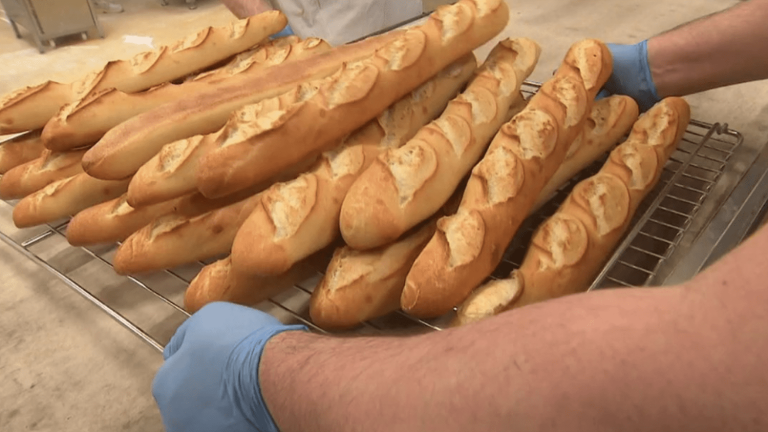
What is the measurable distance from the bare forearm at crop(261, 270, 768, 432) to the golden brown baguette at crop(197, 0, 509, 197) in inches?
17.6

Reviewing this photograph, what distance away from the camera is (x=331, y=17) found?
198cm

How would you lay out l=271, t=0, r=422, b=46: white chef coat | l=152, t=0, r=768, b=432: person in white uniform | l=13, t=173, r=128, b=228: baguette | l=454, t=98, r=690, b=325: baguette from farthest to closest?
1. l=271, t=0, r=422, b=46: white chef coat
2. l=13, t=173, r=128, b=228: baguette
3. l=454, t=98, r=690, b=325: baguette
4. l=152, t=0, r=768, b=432: person in white uniform

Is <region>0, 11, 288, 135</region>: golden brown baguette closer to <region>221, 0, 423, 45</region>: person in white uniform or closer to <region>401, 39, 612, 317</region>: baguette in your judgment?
<region>221, 0, 423, 45</region>: person in white uniform

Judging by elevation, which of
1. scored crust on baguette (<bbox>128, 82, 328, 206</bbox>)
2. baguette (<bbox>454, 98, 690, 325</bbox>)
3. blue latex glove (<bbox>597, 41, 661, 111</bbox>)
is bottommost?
baguette (<bbox>454, 98, 690, 325</bbox>)

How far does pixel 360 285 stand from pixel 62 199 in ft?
2.10

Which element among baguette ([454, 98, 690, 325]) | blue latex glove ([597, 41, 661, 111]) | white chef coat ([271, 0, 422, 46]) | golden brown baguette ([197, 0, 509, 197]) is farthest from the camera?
white chef coat ([271, 0, 422, 46])

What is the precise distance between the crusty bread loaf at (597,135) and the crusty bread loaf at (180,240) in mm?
547

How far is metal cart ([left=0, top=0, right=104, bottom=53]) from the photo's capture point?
237 cm

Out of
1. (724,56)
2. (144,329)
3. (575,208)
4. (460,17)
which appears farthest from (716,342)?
(724,56)

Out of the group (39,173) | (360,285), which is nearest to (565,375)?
(360,285)

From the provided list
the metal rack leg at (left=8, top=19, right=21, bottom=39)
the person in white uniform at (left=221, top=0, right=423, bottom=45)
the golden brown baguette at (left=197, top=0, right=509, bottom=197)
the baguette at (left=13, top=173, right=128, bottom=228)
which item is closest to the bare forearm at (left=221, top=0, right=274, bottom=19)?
the person in white uniform at (left=221, top=0, right=423, bottom=45)

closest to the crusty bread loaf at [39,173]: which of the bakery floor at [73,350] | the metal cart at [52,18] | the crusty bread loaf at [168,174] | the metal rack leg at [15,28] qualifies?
the bakery floor at [73,350]

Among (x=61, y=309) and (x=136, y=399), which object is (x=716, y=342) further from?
(x=61, y=309)

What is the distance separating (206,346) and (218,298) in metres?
0.14
